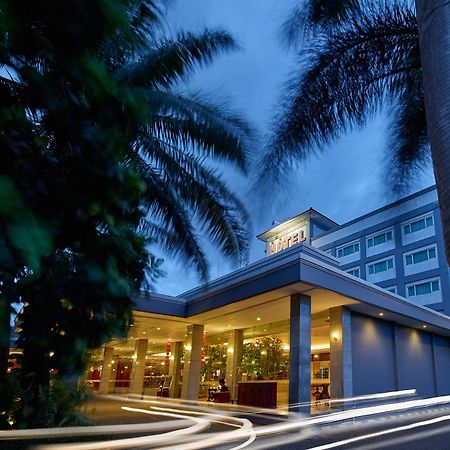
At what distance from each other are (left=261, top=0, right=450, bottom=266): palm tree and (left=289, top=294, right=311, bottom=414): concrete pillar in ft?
28.4

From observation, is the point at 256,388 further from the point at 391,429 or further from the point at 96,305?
the point at 96,305

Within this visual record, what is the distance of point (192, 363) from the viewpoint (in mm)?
21812

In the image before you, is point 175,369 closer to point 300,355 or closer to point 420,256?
point 300,355

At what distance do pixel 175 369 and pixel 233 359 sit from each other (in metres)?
5.67

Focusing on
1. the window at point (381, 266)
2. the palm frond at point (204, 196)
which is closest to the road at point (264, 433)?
the palm frond at point (204, 196)

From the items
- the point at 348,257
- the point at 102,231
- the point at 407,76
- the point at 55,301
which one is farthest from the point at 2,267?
the point at 348,257

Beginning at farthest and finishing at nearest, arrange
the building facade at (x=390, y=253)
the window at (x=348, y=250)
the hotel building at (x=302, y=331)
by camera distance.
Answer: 1. the window at (x=348, y=250)
2. the building facade at (x=390, y=253)
3. the hotel building at (x=302, y=331)

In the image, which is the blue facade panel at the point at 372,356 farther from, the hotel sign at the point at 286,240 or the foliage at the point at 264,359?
the hotel sign at the point at 286,240

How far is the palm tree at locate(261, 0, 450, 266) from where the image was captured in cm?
731

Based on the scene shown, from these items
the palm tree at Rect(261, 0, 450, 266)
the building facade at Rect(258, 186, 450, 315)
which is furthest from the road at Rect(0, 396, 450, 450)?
the building facade at Rect(258, 186, 450, 315)

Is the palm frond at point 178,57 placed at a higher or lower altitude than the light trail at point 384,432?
higher

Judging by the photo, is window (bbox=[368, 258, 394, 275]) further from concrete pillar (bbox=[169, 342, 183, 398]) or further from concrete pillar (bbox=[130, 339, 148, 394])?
concrete pillar (bbox=[130, 339, 148, 394])

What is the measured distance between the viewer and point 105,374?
97.9 ft

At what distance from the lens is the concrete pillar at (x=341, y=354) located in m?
16.4
